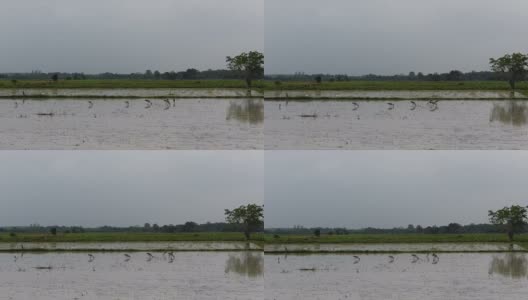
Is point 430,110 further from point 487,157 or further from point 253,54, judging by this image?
point 253,54

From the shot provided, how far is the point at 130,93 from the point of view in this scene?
6.80 meters

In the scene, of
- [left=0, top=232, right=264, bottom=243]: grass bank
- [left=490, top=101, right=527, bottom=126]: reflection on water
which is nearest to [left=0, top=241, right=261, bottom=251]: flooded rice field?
[left=0, top=232, right=264, bottom=243]: grass bank

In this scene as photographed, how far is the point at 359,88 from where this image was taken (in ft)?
22.3

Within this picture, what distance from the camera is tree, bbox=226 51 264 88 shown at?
22.0ft

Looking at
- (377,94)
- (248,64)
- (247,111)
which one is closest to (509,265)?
(377,94)

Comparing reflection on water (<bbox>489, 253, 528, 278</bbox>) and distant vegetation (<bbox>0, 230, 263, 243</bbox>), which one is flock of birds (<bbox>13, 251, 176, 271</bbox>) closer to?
distant vegetation (<bbox>0, 230, 263, 243</bbox>)

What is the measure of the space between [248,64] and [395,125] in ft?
4.18

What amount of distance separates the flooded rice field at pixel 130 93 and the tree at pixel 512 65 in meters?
1.95

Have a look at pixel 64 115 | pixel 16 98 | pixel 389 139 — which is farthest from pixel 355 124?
pixel 16 98

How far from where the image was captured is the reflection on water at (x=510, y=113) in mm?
6605

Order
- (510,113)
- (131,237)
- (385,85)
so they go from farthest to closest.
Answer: (131,237) → (385,85) → (510,113)

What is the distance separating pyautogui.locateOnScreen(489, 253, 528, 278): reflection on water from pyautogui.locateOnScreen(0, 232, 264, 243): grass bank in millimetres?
1967

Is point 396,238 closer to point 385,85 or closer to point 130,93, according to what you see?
point 385,85

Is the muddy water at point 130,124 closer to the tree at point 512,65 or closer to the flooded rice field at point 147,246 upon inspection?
the flooded rice field at point 147,246
